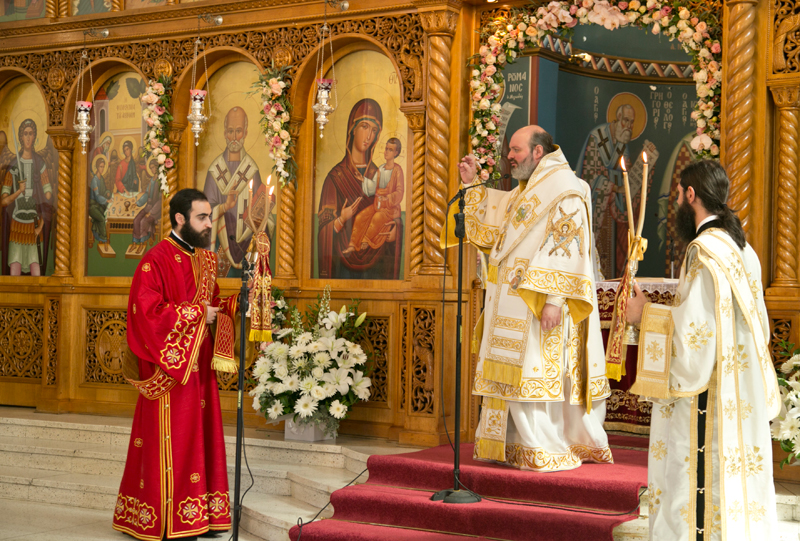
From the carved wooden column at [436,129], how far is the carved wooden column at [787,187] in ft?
8.44

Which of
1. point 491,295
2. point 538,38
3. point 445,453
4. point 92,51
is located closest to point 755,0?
point 538,38

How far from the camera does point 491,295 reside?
6.10 m

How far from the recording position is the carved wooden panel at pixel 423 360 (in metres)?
7.37

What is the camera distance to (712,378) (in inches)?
157

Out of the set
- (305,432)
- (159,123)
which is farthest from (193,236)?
(159,123)

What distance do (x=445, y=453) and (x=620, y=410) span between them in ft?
5.65

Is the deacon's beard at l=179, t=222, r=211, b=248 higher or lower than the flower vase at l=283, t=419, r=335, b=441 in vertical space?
higher

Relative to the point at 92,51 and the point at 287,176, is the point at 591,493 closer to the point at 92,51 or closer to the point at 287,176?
the point at 287,176

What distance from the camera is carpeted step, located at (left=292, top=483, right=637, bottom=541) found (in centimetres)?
502

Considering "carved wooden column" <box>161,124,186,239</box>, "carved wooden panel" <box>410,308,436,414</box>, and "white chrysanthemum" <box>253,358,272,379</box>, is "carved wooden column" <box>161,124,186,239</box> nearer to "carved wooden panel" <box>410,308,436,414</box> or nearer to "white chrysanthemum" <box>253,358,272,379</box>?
"white chrysanthemum" <box>253,358,272,379</box>

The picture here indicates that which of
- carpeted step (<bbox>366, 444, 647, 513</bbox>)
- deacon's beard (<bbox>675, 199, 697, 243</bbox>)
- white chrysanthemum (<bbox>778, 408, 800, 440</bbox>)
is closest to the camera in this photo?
deacon's beard (<bbox>675, 199, 697, 243</bbox>)

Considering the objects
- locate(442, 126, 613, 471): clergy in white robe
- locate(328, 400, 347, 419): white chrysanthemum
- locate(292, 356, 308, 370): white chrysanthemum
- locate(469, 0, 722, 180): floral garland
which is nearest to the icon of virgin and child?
locate(469, 0, 722, 180): floral garland

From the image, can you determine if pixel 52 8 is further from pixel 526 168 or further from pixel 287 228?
pixel 526 168

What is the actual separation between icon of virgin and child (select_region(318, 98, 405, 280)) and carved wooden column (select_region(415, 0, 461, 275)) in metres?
0.51
